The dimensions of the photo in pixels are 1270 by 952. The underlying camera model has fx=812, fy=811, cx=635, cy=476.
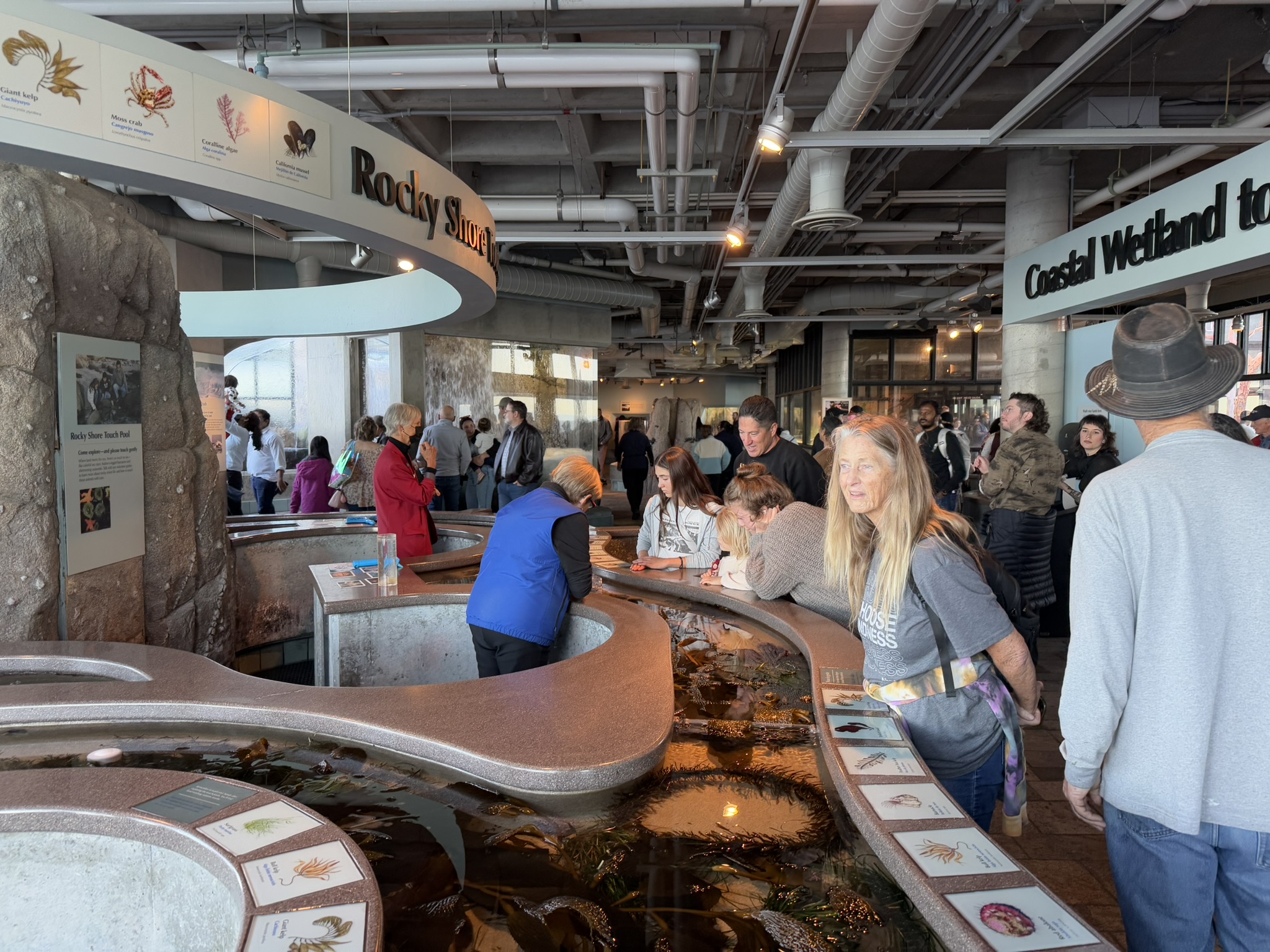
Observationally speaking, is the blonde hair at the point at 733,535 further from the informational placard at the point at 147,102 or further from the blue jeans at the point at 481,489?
the blue jeans at the point at 481,489

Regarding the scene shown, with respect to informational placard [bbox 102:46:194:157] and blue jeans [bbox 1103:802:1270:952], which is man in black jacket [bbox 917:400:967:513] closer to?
informational placard [bbox 102:46:194:157]

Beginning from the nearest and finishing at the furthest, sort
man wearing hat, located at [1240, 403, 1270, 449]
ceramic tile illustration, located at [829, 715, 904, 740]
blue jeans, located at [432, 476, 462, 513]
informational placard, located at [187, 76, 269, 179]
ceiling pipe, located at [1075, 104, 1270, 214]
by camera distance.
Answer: ceramic tile illustration, located at [829, 715, 904, 740]
informational placard, located at [187, 76, 269, 179]
ceiling pipe, located at [1075, 104, 1270, 214]
man wearing hat, located at [1240, 403, 1270, 449]
blue jeans, located at [432, 476, 462, 513]

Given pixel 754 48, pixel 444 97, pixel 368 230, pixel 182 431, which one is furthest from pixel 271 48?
pixel 754 48

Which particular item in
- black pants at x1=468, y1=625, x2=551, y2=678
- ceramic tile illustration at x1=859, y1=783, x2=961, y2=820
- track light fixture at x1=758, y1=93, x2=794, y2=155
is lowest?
black pants at x1=468, y1=625, x2=551, y2=678

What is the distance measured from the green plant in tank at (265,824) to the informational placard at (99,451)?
8.09ft

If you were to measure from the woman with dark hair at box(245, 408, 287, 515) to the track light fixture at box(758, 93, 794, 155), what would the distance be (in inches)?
251

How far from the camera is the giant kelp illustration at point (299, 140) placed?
12.7 ft

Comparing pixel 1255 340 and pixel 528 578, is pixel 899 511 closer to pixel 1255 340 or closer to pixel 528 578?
pixel 528 578

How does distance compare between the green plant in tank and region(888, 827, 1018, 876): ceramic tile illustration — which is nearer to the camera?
region(888, 827, 1018, 876): ceramic tile illustration

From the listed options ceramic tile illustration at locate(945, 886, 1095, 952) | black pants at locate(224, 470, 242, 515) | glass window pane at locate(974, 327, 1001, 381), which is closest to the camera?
ceramic tile illustration at locate(945, 886, 1095, 952)

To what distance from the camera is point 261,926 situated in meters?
1.29

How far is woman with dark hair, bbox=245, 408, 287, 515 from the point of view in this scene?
895cm

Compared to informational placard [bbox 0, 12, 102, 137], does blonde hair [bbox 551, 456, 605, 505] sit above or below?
below

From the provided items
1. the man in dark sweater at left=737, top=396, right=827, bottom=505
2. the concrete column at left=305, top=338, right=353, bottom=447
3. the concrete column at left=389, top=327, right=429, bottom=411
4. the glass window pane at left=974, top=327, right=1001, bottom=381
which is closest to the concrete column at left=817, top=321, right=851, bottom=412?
the glass window pane at left=974, top=327, right=1001, bottom=381
